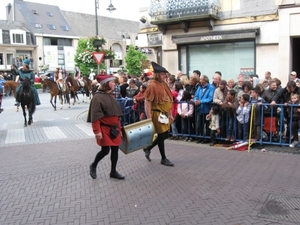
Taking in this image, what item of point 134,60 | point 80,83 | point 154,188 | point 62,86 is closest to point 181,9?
point 62,86

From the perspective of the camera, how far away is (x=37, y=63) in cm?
6259

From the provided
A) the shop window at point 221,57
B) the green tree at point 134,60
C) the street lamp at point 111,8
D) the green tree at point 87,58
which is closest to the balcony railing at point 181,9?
the shop window at point 221,57

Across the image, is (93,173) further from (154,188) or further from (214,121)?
(214,121)

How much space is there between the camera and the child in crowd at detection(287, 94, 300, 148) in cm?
787

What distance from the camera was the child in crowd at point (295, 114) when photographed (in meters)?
7.87

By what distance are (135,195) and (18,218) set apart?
1659 mm

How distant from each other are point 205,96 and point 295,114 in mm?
2157

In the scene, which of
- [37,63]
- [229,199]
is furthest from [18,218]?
[37,63]

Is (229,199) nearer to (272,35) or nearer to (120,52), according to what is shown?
(272,35)

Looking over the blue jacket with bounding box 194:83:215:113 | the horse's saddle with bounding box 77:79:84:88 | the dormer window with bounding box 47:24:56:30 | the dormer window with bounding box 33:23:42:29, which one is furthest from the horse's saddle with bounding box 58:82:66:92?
the dormer window with bounding box 47:24:56:30

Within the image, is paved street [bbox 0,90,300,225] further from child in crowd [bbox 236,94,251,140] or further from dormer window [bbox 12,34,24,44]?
dormer window [bbox 12,34,24,44]

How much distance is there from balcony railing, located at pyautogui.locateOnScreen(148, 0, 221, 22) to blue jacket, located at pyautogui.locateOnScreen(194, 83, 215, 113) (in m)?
5.15

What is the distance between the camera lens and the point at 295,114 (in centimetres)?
790

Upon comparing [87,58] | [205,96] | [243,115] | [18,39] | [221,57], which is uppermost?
[18,39]
